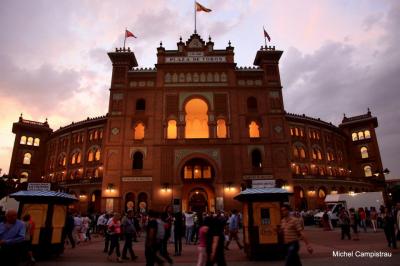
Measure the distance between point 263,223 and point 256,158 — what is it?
23.5m

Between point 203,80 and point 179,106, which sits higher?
point 203,80

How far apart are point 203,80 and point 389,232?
27594mm

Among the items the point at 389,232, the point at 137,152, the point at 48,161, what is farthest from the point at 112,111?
the point at 389,232

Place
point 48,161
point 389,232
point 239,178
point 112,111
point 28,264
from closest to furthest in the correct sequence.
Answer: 1. point 28,264
2. point 389,232
3. point 239,178
4. point 112,111
5. point 48,161

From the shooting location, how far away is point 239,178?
111ft

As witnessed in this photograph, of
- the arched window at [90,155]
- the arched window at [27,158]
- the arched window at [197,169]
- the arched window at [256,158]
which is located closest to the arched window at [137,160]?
the arched window at [197,169]

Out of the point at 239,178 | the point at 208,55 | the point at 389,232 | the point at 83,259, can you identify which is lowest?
the point at 83,259

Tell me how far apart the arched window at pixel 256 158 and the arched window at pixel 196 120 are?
6.36 metres

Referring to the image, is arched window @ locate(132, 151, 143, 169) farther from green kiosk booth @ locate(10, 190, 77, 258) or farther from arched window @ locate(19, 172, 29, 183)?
arched window @ locate(19, 172, 29, 183)

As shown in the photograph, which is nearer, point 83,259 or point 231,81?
point 83,259

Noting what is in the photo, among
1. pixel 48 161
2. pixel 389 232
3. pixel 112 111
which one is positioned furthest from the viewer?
pixel 48 161

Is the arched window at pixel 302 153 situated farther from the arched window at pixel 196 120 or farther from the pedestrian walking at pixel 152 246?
the pedestrian walking at pixel 152 246

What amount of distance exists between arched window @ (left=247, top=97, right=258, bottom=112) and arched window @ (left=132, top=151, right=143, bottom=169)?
45.3 feet

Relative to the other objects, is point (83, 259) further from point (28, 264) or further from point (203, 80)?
point (203, 80)
